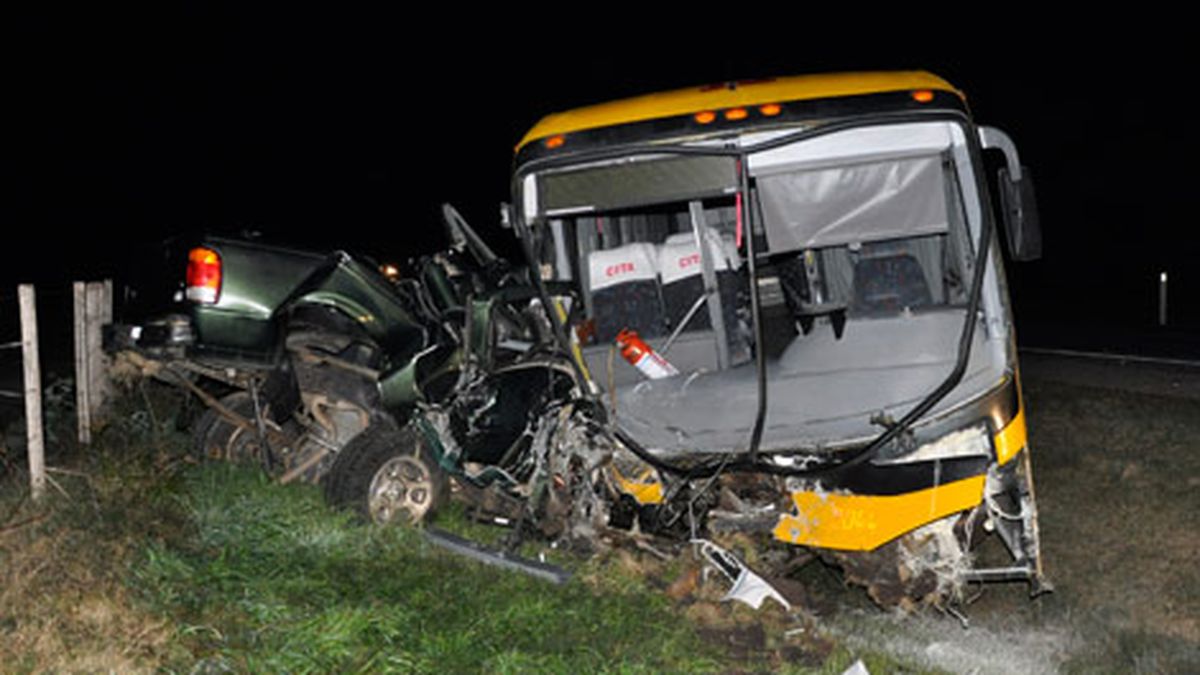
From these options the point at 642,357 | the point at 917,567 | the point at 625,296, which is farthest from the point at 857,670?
the point at 625,296

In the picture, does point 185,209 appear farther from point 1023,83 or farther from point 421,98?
point 1023,83

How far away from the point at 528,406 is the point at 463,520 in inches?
→ 35.0

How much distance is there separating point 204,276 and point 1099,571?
5.53 metres

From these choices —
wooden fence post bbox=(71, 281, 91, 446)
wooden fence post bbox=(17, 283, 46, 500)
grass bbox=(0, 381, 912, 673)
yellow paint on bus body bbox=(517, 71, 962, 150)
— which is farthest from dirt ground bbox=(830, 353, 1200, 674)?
wooden fence post bbox=(71, 281, 91, 446)

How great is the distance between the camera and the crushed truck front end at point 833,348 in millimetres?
6527

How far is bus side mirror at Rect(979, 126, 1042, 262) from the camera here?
7.02 metres

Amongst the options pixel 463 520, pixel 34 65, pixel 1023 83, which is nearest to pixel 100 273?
pixel 34 65

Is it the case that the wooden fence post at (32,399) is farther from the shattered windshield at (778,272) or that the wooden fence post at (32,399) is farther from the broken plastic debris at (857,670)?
the broken plastic debris at (857,670)

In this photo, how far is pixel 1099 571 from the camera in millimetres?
Result: 7656

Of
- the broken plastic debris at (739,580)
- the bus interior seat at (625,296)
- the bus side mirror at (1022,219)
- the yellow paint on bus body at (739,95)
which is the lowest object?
the broken plastic debris at (739,580)

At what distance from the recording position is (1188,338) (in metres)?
16.8

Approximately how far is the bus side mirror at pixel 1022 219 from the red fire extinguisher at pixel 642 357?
7.30ft

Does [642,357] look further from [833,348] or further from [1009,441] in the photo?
[1009,441]

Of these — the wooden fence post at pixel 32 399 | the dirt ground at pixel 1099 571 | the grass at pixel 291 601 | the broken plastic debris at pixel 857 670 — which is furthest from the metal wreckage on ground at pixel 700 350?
the broken plastic debris at pixel 857 670
